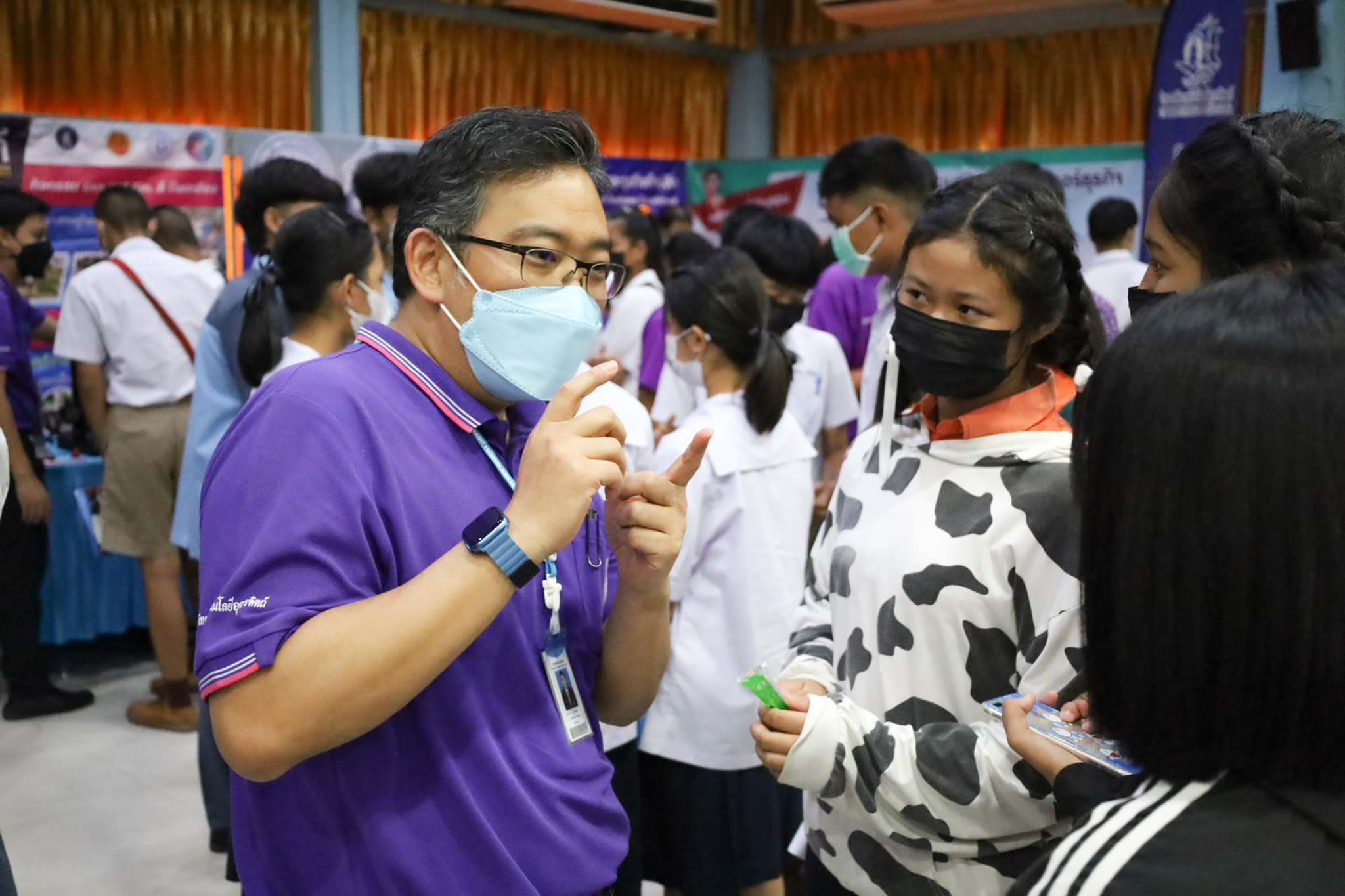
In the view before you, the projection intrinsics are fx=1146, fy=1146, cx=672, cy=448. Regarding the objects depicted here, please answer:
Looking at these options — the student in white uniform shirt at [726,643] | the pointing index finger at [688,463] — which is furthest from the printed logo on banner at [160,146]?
the pointing index finger at [688,463]

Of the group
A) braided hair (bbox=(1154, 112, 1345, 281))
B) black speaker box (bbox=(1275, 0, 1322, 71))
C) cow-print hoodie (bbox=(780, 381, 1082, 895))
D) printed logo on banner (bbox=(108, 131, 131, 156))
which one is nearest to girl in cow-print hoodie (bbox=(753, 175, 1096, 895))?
cow-print hoodie (bbox=(780, 381, 1082, 895))

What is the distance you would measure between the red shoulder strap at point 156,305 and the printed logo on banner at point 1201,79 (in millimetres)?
4445

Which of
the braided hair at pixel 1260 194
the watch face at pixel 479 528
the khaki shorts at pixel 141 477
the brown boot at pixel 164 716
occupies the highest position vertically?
the braided hair at pixel 1260 194

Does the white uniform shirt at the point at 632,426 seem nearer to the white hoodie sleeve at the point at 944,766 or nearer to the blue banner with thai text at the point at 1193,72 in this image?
the white hoodie sleeve at the point at 944,766

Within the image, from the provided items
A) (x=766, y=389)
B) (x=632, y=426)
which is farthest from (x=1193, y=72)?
(x=632, y=426)

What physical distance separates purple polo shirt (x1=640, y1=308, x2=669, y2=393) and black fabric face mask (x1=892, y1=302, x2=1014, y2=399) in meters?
3.37

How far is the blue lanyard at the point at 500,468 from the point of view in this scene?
1.28 m

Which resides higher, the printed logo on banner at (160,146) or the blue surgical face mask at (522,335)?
the printed logo on banner at (160,146)

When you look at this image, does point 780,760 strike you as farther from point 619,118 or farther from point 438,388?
point 619,118

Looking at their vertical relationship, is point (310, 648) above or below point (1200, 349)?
below

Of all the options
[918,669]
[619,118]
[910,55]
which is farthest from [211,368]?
[910,55]

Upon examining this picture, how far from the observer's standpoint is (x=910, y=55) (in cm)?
1107

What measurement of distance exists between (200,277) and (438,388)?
12.3 feet

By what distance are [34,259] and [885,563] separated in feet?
15.9
